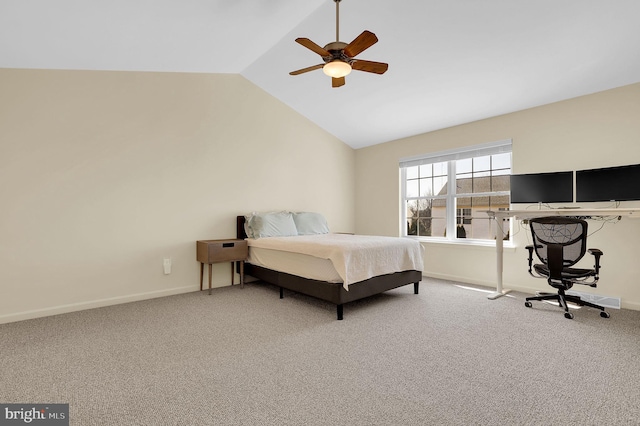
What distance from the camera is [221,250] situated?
401 cm

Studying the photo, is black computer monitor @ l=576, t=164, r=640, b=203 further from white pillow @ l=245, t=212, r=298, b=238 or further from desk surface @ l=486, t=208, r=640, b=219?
white pillow @ l=245, t=212, r=298, b=238

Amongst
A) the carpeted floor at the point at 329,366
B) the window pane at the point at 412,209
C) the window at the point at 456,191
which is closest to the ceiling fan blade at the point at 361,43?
the carpeted floor at the point at 329,366

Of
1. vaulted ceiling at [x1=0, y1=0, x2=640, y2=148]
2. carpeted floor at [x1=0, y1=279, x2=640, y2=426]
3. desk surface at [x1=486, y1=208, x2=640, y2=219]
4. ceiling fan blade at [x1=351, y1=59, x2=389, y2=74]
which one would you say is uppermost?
vaulted ceiling at [x1=0, y1=0, x2=640, y2=148]

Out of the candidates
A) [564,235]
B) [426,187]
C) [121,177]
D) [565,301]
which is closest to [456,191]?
[426,187]

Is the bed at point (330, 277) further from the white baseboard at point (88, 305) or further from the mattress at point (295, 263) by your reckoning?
the white baseboard at point (88, 305)

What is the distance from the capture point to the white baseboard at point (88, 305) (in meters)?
3.04

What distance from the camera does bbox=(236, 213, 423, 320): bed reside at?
303 cm

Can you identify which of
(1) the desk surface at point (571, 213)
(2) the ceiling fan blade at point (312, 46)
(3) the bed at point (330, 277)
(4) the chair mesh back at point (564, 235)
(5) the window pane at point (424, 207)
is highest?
(2) the ceiling fan blade at point (312, 46)

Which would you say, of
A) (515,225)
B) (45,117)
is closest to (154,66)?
(45,117)

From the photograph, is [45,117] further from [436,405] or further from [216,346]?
[436,405]

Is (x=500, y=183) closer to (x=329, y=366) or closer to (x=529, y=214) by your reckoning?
(x=529, y=214)

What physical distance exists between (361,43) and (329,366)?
7.90 feet

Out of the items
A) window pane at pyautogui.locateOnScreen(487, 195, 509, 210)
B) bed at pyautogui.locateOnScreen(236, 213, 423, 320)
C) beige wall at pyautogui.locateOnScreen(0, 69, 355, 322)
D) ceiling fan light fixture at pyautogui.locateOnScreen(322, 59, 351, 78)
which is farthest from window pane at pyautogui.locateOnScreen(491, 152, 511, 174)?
beige wall at pyautogui.locateOnScreen(0, 69, 355, 322)

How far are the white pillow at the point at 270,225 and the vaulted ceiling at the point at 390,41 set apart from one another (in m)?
1.97
